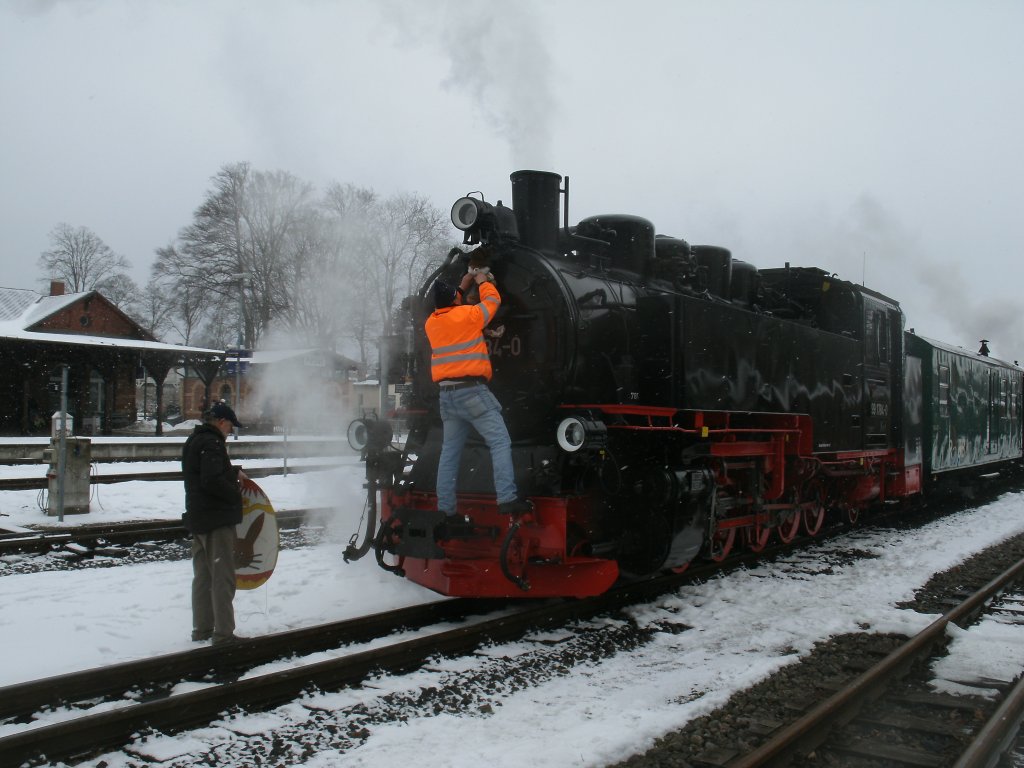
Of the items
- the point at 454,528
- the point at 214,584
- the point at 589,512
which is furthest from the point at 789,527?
the point at 214,584

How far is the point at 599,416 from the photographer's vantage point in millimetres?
5742

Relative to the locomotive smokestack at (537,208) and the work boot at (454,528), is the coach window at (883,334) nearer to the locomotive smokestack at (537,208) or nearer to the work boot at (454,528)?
the locomotive smokestack at (537,208)

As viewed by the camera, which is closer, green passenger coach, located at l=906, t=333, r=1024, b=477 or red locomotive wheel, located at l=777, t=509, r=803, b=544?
red locomotive wheel, located at l=777, t=509, r=803, b=544

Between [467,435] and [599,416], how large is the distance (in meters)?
0.93

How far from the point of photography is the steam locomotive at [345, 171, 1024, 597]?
5.69m

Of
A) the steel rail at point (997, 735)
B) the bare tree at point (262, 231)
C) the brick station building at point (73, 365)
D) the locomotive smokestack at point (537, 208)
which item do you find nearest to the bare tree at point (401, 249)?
the bare tree at point (262, 231)

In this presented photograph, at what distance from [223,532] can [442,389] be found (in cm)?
168

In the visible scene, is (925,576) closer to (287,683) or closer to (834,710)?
(834,710)

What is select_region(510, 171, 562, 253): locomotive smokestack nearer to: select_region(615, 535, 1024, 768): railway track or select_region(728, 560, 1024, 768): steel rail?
select_region(615, 535, 1024, 768): railway track

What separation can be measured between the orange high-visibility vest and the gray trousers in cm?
175

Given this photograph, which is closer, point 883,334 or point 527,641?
point 527,641

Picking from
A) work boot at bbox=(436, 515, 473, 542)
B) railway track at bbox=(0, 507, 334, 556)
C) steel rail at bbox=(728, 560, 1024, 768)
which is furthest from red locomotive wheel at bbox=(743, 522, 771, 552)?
railway track at bbox=(0, 507, 334, 556)

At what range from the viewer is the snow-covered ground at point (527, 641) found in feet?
12.3

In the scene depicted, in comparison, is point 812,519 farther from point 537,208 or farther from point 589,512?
point 537,208
